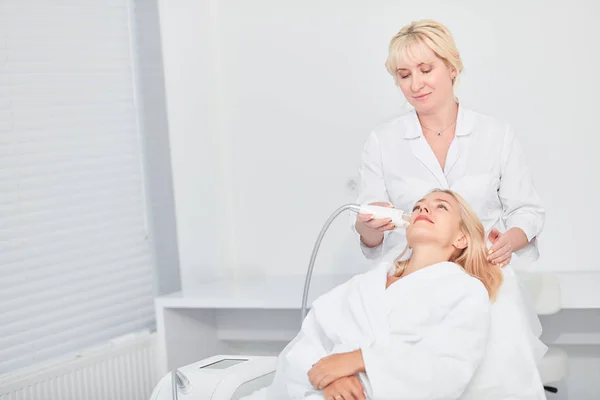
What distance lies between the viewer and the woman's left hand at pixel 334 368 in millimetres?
1953

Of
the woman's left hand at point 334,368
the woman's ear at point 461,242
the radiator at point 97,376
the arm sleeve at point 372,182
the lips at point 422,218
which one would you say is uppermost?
the arm sleeve at point 372,182

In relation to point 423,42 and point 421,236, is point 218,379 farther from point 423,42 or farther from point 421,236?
point 423,42

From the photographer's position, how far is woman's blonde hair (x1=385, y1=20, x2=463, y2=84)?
238 cm

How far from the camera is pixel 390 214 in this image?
88.6 inches

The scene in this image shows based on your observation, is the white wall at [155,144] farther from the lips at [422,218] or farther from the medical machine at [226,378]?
the lips at [422,218]

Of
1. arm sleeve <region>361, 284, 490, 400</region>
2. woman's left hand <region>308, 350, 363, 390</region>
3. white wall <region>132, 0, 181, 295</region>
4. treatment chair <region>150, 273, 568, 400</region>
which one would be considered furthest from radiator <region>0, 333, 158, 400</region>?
arm sleeve <region>361, 284, 490, 400</region>

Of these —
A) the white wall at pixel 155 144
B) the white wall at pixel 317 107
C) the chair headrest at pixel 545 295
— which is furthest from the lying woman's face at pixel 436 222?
the white wall at pixel 155 144

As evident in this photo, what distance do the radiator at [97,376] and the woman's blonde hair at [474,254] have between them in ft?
4.88

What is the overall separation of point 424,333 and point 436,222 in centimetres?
30

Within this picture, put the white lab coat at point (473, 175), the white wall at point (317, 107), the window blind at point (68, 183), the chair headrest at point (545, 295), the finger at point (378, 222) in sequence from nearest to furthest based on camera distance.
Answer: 1. the finger at point (378, 222)
2. the white lab coat at point (473, 175)
3. the chair headrest at point (545, 295)
4. the window blind at point (68, 183)
5. the white wall at point (317, 107)

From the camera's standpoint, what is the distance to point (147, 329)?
11.8 ft

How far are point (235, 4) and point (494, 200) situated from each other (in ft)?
5.56

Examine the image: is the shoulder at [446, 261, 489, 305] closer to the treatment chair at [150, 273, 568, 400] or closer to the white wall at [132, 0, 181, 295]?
the treatment chair at [150, 273, 568, 400]

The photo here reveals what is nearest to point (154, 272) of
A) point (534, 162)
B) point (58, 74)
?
point (58, 74)
